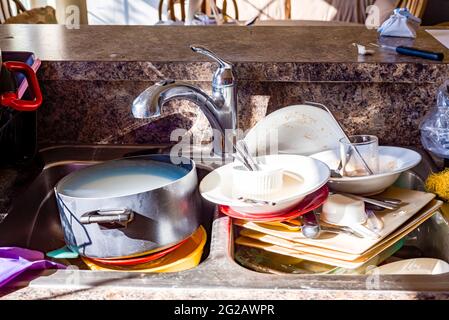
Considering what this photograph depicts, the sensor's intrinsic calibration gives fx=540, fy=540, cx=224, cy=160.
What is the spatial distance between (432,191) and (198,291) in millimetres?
478

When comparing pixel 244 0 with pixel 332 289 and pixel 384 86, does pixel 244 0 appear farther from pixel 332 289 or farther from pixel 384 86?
pixel 332 289

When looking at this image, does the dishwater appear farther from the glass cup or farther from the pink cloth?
the glass cup

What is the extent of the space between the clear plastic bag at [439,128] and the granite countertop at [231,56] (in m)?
0.04

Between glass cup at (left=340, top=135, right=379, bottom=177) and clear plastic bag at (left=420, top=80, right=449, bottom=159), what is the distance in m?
0.15

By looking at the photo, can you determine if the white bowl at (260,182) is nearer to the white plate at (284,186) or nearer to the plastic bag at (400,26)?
the white plate at (284,186)

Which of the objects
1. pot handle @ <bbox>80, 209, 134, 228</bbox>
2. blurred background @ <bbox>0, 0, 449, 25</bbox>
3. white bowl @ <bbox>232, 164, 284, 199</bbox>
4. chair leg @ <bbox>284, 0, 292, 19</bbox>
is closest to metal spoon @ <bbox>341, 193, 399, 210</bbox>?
white bowl @ <bbox>232, 164, 284, 199</bbox>

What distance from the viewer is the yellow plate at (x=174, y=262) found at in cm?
87

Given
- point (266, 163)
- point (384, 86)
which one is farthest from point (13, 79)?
point (384, 86)

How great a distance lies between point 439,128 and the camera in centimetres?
104

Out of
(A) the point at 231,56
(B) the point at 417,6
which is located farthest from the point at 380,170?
(B) the point at 417,6

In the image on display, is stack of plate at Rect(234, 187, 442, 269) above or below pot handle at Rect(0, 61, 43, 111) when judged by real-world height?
below

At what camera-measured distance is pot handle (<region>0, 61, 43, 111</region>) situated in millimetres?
870

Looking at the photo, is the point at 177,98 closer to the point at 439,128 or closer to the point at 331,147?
the point at 331,147

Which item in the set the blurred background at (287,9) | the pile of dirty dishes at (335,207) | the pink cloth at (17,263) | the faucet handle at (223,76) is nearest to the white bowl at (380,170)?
the pile of dirty dishes at (335,207)
